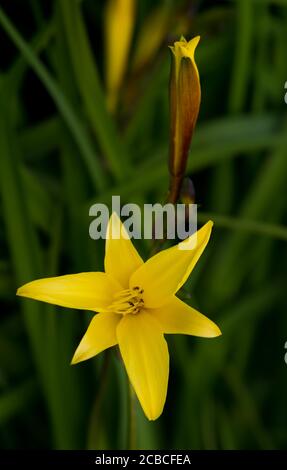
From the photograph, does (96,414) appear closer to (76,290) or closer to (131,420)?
(131,420)

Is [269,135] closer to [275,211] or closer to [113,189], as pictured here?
[275,211]

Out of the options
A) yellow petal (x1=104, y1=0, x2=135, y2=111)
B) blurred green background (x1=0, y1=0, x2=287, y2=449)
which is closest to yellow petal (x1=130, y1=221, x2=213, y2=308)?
blurred green background (x1=0, y1=0, x2=287, y2=449)

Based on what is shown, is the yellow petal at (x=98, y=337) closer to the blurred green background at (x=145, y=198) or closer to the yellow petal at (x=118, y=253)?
the yellow petal at (x=118, y=253)

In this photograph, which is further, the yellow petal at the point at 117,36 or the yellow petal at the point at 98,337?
the yellow petal at the point at 117,36

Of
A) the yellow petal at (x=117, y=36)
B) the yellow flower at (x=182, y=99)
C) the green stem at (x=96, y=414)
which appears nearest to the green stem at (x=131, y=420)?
the green stem at (x=96, y=414)

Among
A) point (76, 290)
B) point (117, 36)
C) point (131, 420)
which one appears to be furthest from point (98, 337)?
point (117, 36)

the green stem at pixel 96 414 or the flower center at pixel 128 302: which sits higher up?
the flower center at pixel 128 302

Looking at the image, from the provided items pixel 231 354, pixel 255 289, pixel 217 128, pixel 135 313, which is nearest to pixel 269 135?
pixel 217 128
